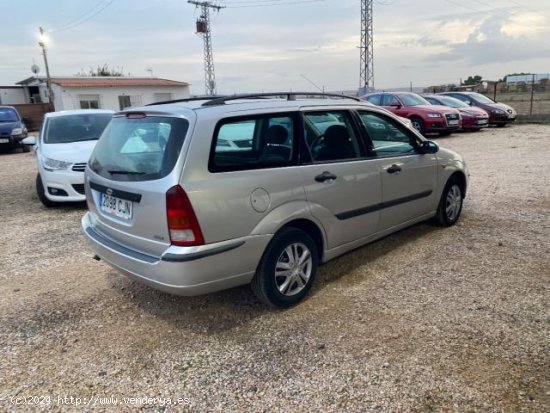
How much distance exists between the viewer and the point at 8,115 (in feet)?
52.4

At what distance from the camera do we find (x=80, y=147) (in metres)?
7.12

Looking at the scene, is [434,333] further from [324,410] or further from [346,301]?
[324,410]

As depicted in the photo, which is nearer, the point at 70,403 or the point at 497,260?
the point at 70,403

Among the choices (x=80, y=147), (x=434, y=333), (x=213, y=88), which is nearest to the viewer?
(x=434, y=333)

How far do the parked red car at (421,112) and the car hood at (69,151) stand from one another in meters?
10.8

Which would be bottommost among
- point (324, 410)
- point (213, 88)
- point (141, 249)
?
point (324, 410)

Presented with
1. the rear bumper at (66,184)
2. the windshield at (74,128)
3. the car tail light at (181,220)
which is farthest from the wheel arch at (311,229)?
the windshield at (74,128)

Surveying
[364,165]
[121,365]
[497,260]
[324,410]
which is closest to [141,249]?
[121,365]

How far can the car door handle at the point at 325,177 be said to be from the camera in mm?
3480

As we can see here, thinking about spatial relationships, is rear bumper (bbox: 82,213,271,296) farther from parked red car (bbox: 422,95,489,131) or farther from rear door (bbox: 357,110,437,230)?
parked red car (bbox: 422,95,489,131)

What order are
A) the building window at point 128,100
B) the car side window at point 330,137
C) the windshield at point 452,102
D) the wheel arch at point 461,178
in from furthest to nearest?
1. the building window at point 128,100
2. the windshield at point 452,102
3. the wheel arch at point 461,178
4. the car side window at point 330,137

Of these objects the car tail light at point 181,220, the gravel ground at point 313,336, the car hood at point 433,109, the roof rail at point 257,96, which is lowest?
the gravel ground at point 313,336

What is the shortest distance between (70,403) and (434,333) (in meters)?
2.41

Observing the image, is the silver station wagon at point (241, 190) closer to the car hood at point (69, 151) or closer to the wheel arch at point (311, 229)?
the wheel arch at point (311, 229)
